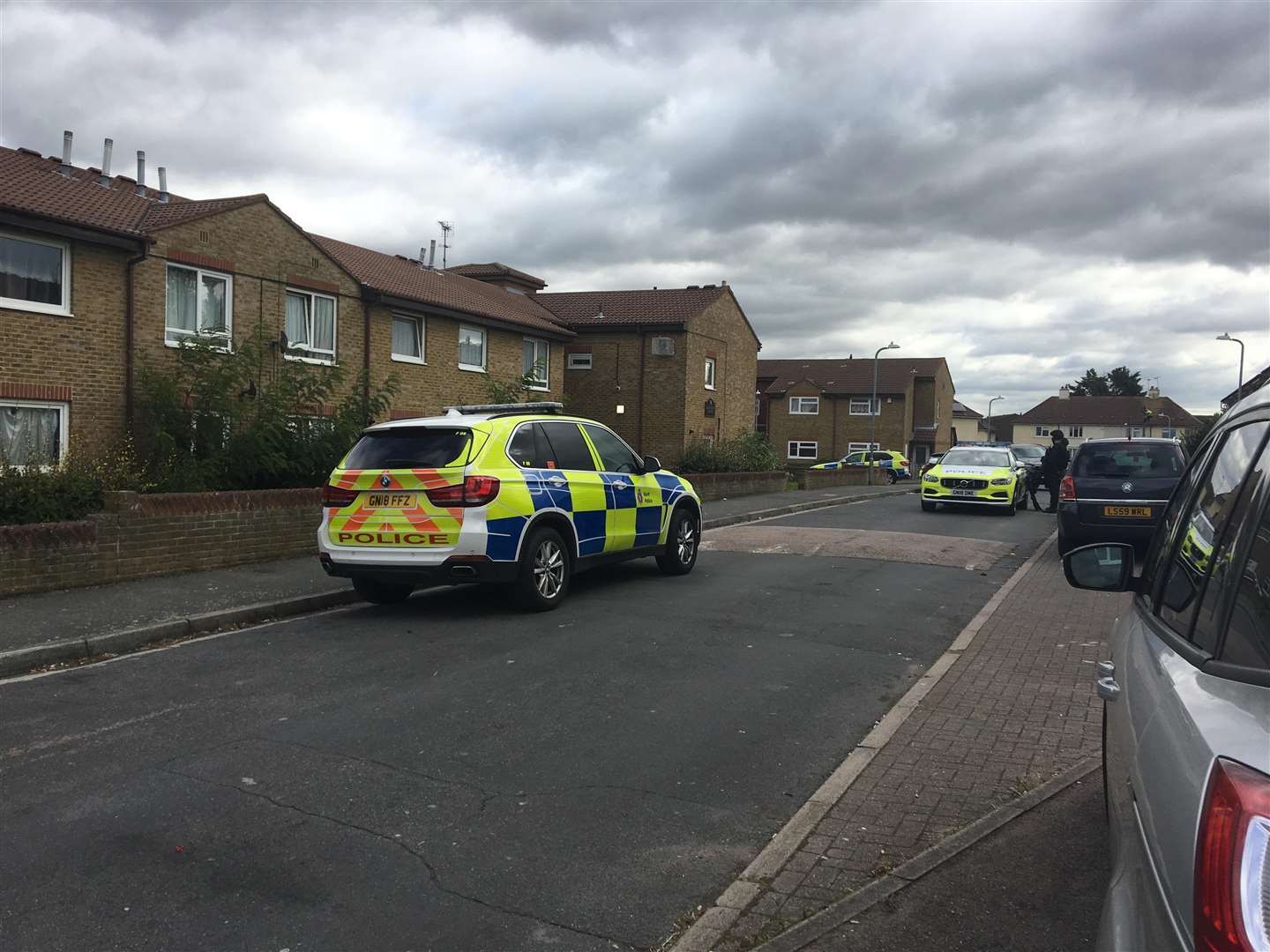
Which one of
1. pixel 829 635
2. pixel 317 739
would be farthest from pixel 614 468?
→ pixel 317 739

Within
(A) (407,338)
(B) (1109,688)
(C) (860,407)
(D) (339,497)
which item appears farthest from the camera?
(C) (860,407)

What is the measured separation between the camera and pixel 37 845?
3979 millimetres

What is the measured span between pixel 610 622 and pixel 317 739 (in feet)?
11.9

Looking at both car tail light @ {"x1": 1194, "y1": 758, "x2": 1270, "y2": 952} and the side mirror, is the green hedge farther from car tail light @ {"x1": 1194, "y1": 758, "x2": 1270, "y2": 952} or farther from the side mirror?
car tail light @ {"x1": 1194, "y1": 758, "x2": 1270, "y2": 952}

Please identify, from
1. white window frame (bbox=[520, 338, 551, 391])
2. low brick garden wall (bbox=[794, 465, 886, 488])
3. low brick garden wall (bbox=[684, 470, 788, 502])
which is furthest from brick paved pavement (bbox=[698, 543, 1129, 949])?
low brick garden wall (bbox=[794, 465, 886, 488])

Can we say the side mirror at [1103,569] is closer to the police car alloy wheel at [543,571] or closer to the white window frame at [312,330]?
the police car alloy wheel at [543,571]

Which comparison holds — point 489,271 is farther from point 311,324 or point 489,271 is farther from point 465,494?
point 465,494

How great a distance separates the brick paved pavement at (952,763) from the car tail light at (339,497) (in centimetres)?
522

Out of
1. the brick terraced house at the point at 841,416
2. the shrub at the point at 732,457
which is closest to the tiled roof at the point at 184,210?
the shrub at the point at 732,457

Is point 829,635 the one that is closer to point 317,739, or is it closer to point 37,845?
point 317,739

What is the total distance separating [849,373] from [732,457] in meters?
45.0

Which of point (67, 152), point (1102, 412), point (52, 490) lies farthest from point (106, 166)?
point (1102, 412)

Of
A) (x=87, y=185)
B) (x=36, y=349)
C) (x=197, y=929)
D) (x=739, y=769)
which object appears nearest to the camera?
(x=197, y=929)

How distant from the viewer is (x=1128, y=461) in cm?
1342
